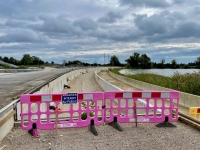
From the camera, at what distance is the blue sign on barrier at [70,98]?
264 inches

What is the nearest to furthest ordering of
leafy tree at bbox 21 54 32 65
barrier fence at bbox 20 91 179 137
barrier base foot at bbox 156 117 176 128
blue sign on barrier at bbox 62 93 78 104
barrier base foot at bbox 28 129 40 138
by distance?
barrier base foot at bbox 28 129 40 138
barrier fence at bbox 20 91 179 137
blue sign on barrier at bbox 62 93 78 104
barrier base foot at bbox 156 117 176 128
leafy tree at bbox 21 54 32 65

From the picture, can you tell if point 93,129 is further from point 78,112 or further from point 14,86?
point 14,86

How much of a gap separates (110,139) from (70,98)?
5.44ft

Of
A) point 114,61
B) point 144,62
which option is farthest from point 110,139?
point 114,61

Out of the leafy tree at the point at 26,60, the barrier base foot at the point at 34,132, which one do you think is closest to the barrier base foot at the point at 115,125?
the barrier base foot at the point at 34,132

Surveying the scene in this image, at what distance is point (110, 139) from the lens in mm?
5938

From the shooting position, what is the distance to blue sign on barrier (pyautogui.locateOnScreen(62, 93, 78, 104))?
A: 6.70 metres

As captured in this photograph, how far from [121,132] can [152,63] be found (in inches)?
6095

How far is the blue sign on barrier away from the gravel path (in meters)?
0.78

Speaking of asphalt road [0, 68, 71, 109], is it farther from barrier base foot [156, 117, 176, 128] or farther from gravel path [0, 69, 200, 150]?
barrier base foot [156, 117, 176, 128]

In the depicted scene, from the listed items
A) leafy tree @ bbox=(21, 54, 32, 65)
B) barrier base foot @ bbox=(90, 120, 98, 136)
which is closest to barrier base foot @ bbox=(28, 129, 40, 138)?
barrier base foot @ bbox=(90, 120, 98, 136)

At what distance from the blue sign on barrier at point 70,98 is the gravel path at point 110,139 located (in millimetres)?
777

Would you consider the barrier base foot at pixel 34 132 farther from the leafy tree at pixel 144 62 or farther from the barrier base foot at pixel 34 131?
the leafy tree at pixel 144 62

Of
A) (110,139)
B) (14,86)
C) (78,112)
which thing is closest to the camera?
(110,139)
